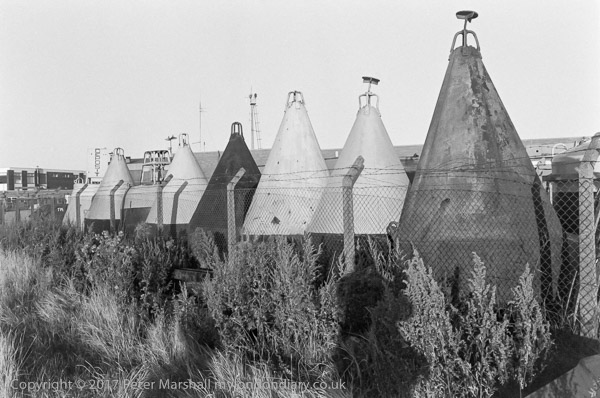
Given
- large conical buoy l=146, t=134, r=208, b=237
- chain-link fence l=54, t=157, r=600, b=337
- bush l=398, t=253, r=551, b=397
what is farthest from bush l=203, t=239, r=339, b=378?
large conical buoy l=146, t=134, r=208, b=237

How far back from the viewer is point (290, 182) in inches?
306

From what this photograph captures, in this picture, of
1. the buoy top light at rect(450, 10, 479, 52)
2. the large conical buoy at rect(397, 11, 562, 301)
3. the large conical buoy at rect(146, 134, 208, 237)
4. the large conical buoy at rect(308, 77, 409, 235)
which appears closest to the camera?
the large conical buoy at rect(397, 11, 562, 301)

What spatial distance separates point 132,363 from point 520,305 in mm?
2998

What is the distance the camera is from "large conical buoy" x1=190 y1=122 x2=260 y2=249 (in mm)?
8430

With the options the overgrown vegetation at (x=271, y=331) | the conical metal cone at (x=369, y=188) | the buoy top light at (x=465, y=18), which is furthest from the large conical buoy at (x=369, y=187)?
the buoy top light at (x=465, y=18)

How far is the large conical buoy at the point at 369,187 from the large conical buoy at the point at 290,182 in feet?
1.29

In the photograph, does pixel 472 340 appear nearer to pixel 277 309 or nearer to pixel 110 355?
pixel 277 309

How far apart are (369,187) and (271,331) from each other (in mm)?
2546

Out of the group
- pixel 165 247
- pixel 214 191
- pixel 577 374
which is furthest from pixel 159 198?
pixel 577 374

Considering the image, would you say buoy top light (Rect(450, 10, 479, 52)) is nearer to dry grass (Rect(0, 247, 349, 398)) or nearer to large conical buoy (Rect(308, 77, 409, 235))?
large conical buoy (Rect(308, 77, 409, 235))

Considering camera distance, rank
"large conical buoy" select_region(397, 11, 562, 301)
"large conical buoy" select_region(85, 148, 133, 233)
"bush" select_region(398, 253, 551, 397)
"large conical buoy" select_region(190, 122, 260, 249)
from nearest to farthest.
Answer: "bush" select_region(398, 253, 551, 397), "large conical buoy" select_region(397, 11, 562, 301), "large conical buoy" select_region(190, 122, 260, 249), "large conical buoy" select_region(85, 148, 133, 233)

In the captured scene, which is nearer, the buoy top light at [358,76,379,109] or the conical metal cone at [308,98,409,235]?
the conical metal cone at [308,98,409,235]

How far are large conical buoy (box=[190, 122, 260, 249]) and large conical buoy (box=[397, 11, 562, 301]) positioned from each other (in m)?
3.39

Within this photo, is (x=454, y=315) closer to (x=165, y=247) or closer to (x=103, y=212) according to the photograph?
(x=165, y=247)
